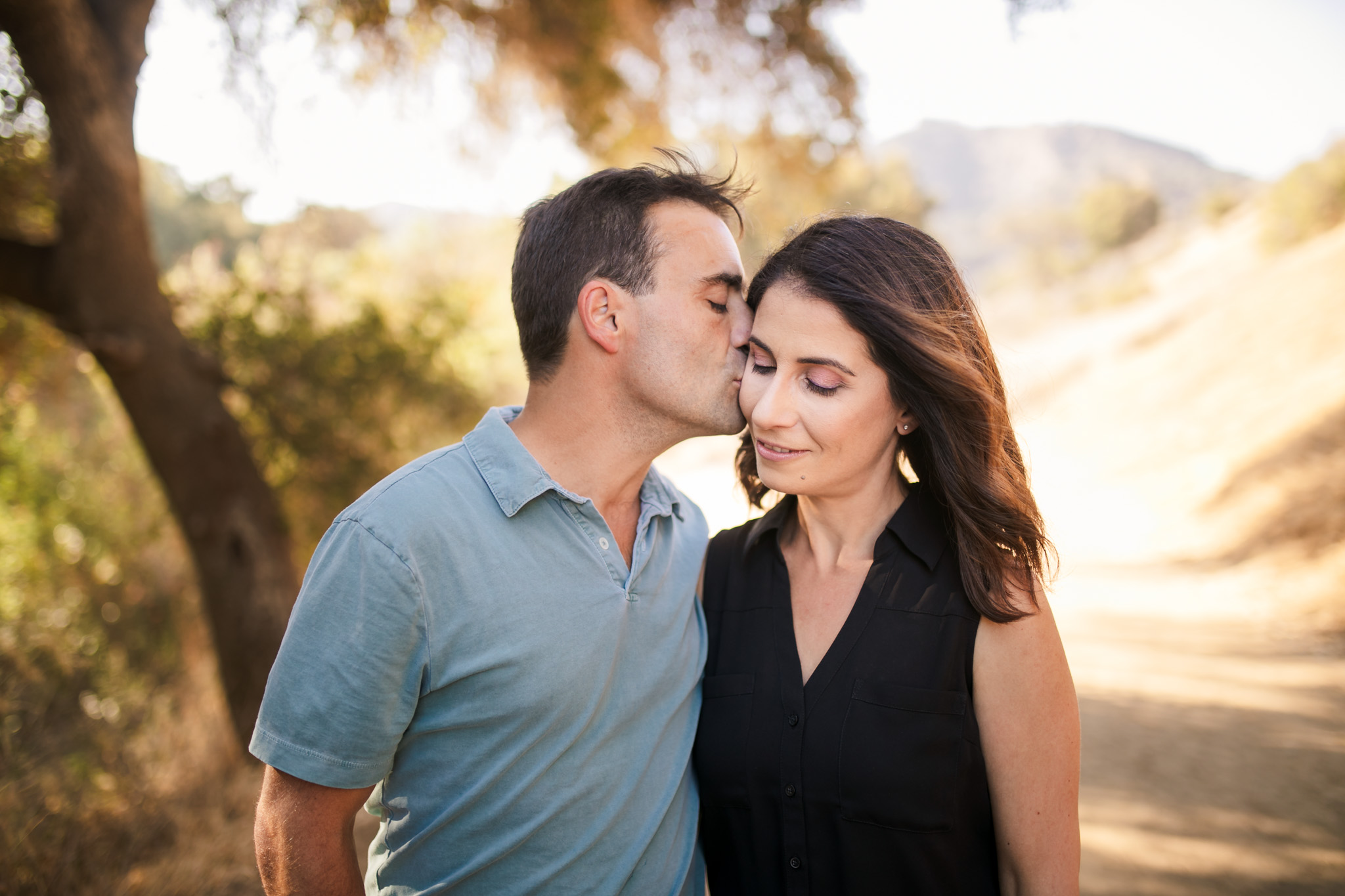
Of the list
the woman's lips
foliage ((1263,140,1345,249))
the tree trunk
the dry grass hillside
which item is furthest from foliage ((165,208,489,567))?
foliage ((1263,140,1345,249))

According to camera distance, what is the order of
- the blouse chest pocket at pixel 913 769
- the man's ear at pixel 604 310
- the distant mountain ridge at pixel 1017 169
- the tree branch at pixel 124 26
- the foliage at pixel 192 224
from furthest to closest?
the distant mountain ridge at pixel 1017 169 < the foliage at pixel 192 224 < the tree branch at pixel 124 26 < the man's ear at pixel 604 310 < the blouse chest pocket at pixel 913 769

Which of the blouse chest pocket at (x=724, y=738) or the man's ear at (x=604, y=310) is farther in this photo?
the man's ear at (x=604, y=310)

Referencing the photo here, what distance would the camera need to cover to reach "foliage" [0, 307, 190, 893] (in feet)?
11.7

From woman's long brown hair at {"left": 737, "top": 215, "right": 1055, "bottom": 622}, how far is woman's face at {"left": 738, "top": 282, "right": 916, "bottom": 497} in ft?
0.14

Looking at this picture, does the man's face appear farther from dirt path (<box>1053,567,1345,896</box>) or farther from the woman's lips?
dirt path (<box>1053,567,1345,896</box>)

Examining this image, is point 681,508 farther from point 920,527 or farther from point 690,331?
point 920,527

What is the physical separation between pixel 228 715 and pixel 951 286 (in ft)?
16.6

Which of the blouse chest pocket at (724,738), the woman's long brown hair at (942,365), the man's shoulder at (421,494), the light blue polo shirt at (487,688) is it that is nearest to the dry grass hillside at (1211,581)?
the woman's long brown hair at (942,365)

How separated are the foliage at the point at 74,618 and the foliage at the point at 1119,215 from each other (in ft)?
180

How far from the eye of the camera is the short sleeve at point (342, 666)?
158cm

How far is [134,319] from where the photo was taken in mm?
4328

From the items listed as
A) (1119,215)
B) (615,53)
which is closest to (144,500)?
(615,53)

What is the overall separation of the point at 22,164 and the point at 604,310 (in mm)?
5018

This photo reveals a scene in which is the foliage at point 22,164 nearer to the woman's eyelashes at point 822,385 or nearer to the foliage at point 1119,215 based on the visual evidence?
the woman's eyelashes at point 822,385
